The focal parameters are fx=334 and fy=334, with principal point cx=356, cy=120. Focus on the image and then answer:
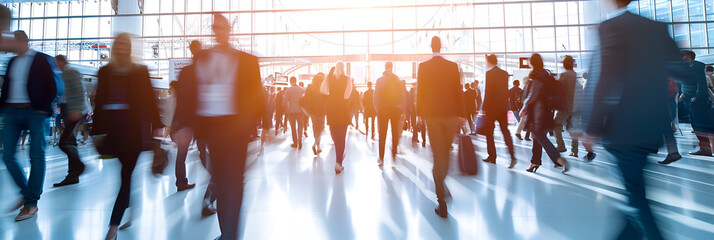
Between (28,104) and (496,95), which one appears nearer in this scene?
(28,104)

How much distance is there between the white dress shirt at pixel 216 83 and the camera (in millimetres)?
1678

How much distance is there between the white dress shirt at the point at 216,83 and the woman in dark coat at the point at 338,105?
249 centimetres

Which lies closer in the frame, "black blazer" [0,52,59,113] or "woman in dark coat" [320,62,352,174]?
"black blazer" [0,52,59,113]

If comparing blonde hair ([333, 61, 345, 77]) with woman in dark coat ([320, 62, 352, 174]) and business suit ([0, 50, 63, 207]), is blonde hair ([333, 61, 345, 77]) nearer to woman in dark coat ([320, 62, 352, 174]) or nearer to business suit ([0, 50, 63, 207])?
woman in dark coat ([320, 62, 352, 174])

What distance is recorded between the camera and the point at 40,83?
250cm

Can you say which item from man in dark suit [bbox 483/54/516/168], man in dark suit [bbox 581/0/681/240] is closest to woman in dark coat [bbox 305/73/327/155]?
man in dark suit [bbox 483/54/516/168]

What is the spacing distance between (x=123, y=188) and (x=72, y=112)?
1095 mm

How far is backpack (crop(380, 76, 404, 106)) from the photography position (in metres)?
4.30

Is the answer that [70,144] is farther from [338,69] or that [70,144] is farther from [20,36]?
[338,69]

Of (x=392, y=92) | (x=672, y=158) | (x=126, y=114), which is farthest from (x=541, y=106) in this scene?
(x=126, y=114)

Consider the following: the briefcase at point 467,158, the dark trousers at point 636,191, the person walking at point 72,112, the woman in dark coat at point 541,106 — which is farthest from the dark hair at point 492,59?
the person walking at point 72,112

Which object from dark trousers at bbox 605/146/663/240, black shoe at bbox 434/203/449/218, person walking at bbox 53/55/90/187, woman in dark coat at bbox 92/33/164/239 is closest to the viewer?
dark trousers at bbox 605/146/663/240

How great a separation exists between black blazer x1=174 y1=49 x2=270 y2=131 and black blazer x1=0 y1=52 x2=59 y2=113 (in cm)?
160

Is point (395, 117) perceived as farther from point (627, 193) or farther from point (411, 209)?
point (627, 193)
